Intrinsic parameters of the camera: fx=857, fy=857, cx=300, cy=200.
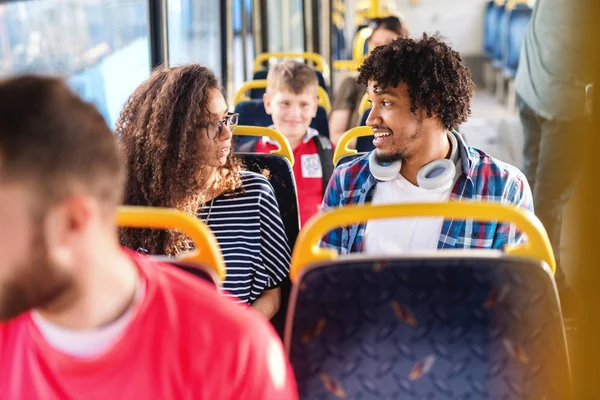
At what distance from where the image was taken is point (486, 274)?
123 cm

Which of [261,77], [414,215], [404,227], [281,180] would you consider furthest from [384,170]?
[261,77]

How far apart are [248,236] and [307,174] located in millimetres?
1226

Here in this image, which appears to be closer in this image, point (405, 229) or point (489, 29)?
point (405, 229)

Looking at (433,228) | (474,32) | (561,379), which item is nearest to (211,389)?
(561,379)

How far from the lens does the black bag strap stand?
3203 millimetres

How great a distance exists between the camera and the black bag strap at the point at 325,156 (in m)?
3.20

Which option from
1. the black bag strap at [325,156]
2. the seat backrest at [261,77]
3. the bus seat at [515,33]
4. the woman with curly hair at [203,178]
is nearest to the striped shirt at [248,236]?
the woman with curly hair at [203,178]

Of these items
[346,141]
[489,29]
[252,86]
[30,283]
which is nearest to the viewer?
[30,283]

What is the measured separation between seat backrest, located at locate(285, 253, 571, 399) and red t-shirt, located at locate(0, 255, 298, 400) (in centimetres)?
19

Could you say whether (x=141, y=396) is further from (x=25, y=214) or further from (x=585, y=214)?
(x=585, y=214)

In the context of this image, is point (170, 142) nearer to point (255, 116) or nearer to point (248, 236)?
point (248, 236)

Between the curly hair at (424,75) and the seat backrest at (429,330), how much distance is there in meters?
1.03

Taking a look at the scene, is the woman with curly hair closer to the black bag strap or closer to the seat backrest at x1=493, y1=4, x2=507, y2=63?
the black bag strap

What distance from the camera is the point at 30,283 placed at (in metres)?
0.96
